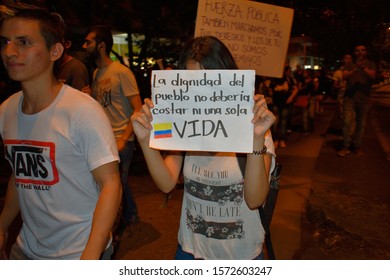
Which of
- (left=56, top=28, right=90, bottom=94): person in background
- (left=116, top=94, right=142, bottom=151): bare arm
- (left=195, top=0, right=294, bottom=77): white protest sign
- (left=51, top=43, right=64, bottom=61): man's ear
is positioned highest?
(left=195, top=0, right=294, bottom=77): white protest sign

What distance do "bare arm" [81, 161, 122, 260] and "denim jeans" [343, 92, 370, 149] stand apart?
707cm

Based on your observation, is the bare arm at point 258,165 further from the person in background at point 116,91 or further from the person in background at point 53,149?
the person in background at point 116,91

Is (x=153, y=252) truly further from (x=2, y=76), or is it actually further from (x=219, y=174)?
(x=2, y=76)

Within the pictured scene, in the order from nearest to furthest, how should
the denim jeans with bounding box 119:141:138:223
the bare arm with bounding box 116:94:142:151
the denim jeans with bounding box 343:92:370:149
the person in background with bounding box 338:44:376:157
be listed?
the bare arm with bounding box 116:94:142:151, the denim jeans with bounding box 119:141:138:223, the person in background with bounding box 338:44:376:157, the denim jeans with bounding box 343:92:370:149

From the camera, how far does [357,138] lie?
875 centimetres

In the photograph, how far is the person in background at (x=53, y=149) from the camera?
6.68 feet

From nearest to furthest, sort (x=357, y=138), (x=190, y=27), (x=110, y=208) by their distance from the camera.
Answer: (x=110, y=208)
(x=357, y=138)
(x=190, y=27)

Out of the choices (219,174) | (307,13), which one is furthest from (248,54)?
(307,13)

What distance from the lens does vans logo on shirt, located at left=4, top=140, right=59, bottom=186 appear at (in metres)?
2.05

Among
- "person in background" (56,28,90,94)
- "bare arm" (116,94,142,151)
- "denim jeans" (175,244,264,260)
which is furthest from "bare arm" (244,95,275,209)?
"person in background" (56,28,90,94)

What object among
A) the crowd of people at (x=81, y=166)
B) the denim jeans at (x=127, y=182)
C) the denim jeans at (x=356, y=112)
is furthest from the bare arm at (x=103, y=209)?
the denim jeans at (x=356, y=112)

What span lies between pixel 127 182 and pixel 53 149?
8.38 ft

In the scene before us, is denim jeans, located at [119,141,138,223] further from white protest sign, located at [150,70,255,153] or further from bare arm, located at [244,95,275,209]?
bare arm, located at [244,95,275,209]

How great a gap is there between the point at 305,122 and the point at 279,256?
8.44m
